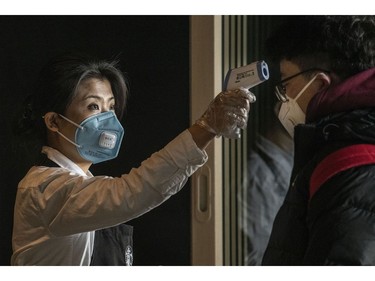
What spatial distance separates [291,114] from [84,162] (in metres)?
0.49

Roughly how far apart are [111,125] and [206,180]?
0.94 feet

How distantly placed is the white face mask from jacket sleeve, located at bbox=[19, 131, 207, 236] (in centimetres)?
29

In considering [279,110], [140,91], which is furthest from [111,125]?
[279,110]

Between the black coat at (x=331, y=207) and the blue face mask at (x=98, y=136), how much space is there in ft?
1.43

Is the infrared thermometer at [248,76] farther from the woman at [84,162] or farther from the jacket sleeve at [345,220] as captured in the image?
the jacket sleeve at [345,220]

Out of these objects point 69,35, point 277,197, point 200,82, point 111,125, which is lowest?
point 277,197

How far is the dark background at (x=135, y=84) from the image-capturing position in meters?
1.60

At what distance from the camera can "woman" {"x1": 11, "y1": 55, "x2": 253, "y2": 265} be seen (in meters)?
1.28

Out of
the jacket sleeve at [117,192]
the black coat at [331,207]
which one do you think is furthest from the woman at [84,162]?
the black coat at [331,207]

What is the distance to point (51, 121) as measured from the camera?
151 cm

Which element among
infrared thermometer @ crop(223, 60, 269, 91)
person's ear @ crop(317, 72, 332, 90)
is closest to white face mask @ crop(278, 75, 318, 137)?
person's ear @ crop(317, 72, 332, 90)

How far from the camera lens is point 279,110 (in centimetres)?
155

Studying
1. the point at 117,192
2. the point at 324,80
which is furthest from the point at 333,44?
the point at 117,192
